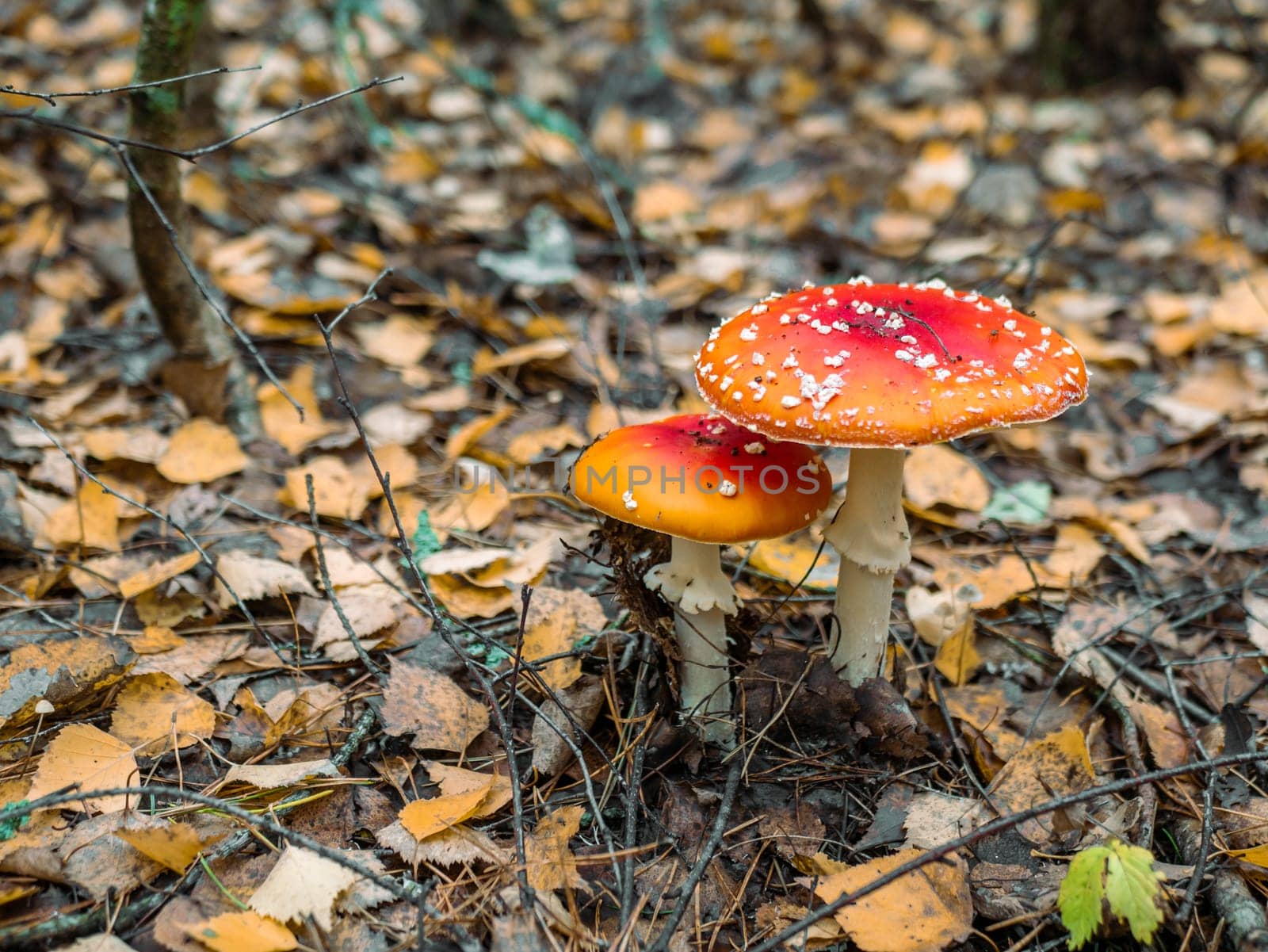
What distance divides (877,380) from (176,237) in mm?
1902

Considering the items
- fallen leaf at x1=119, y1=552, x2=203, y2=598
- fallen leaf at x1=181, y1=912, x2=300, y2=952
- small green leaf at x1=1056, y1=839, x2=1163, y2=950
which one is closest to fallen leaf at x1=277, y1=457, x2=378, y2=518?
fallen leaf at x1=119, y1=552, x2=203, y2=598

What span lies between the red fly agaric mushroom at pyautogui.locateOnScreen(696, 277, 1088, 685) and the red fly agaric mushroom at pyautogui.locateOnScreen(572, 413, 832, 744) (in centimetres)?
16

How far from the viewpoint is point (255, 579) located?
269 cm

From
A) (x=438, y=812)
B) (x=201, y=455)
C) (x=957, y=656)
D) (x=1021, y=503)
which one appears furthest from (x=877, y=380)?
(x=201, y=455)

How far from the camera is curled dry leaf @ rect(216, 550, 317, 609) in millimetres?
2664

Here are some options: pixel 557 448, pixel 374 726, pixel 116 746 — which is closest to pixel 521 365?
pixel 557 448

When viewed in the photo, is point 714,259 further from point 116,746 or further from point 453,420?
point 116,746

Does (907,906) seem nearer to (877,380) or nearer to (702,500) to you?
(702,500)

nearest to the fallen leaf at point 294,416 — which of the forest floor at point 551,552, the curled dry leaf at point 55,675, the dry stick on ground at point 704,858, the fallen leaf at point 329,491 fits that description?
the forest floor at point 551,552

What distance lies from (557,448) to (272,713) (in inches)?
61.4

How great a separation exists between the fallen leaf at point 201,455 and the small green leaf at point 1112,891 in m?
2.87

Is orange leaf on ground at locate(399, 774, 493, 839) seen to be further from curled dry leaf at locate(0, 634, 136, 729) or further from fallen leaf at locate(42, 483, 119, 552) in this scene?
fallen leaf at locate(42, 483, 119, 552)

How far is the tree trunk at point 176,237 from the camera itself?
2.77 m

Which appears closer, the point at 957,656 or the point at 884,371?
the point at 884,371
